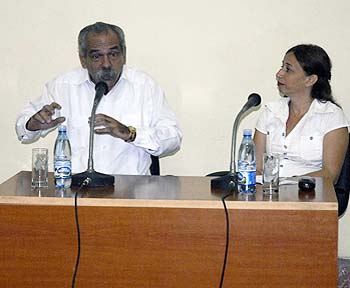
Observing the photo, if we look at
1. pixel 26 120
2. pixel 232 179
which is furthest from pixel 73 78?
pixel 232 179

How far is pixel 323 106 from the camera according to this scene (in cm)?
337

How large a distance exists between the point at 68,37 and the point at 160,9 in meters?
0.56

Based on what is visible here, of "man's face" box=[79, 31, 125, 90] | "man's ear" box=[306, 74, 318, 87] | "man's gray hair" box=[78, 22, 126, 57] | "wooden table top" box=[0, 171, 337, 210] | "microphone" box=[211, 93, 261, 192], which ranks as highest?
"man's gray hair" box=[78, 22, 126, 57]

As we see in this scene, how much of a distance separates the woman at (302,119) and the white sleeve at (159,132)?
0.44 meters

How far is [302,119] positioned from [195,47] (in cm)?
87

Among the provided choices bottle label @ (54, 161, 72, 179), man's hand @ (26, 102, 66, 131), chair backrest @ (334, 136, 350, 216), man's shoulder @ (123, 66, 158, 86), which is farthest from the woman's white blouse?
bottle label @ (54, 161, 72, 179)

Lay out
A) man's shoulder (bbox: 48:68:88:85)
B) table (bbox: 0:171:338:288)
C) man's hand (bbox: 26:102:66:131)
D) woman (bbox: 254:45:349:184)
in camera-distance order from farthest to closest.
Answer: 1. man's shoulder (bbox: 48:68:88:85)
2. woman (bbox: 254:45:349:184)
3. man's hand (bbox: 26:102:66:131)
4. table (bbox: 0:171:338:288)

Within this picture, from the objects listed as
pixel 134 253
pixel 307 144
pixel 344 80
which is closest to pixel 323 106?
pixel 307 144

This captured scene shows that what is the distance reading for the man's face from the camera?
10.5 feet

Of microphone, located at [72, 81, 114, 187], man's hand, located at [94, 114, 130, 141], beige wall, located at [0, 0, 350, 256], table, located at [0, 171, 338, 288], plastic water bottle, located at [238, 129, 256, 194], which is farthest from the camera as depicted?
beige wall, located at [0, 0, 350, 256]

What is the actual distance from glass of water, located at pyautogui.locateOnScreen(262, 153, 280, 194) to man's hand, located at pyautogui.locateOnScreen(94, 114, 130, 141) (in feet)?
2.15

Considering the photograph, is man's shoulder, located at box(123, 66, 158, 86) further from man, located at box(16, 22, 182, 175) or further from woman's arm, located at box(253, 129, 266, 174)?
woman's arm, located at box(253, 129, 266, 174)

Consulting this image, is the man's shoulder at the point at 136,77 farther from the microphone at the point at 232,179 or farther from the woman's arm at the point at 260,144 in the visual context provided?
the microphone at the point at 232,179

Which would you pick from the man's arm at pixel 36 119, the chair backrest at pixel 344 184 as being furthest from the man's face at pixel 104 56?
the chair backrest at pixel 344 184
